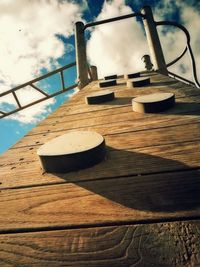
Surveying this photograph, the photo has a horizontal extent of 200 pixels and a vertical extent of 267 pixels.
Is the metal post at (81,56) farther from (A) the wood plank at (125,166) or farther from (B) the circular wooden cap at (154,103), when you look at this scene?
(A) the wood plank at (125,166)

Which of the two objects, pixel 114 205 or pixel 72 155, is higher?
pixel 72 155

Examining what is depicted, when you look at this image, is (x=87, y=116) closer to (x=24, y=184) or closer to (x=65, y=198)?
(x=24, y=184)

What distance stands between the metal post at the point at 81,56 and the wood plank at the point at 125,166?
4.39m

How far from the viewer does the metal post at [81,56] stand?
570cm

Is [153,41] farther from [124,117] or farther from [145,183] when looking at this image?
[145,183]

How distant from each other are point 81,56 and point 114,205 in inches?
207

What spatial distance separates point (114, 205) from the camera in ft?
3.18

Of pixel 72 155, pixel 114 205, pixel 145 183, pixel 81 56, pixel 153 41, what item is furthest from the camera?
pixel 81 56

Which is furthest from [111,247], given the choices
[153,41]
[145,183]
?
[153,41]

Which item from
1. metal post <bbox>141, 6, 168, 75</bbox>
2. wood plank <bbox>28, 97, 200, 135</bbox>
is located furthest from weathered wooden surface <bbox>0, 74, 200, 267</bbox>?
metal post <bbox>141, 6, 168, 75</bbox>

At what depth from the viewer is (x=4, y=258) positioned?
2.64 feet

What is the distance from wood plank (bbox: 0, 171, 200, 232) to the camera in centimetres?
89

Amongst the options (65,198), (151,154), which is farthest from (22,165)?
(151,154)

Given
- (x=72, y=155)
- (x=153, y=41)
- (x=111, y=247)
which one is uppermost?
(x=153, y=41)
